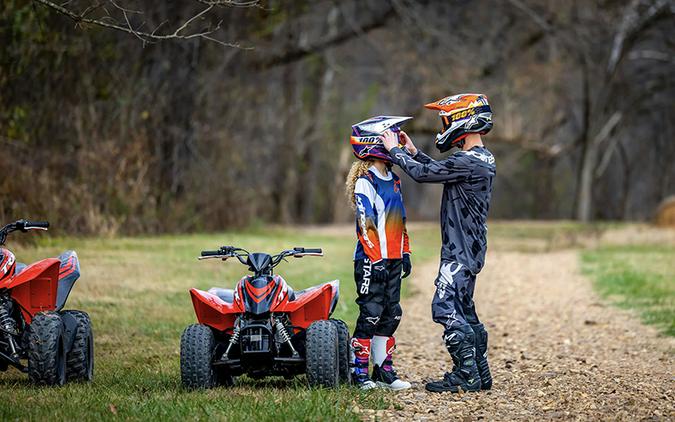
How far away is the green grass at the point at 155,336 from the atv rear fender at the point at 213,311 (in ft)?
1.60

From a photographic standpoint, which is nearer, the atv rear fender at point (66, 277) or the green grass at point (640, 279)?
the atv rear fender at point (66, 277)

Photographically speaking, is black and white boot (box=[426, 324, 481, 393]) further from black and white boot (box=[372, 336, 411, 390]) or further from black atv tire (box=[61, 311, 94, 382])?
black atv tire (box=[61, 311, 94, 382])

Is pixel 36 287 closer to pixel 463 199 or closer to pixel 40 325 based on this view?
pixel 40 325

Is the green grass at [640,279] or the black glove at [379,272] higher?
the black glove at [379,272]

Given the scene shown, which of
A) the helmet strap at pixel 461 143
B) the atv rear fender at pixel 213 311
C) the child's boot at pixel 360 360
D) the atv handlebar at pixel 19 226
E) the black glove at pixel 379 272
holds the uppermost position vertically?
the helmet strap at pixel 461 143

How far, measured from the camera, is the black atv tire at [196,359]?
791 cm

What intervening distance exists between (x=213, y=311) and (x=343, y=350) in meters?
1.01

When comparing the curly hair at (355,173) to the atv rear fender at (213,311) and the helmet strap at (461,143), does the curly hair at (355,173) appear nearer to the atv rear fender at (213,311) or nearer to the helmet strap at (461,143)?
the helmet strap at (461,143)

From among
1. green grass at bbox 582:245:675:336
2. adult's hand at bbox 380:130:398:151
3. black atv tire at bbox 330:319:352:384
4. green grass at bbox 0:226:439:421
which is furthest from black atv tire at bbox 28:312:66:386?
green grass at bbox 582:245:675:336

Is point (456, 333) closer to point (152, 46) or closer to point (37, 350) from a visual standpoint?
point (37, 350)

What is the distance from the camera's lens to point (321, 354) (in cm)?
789

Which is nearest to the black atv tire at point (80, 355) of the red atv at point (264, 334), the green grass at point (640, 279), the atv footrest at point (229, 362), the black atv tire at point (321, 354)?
the red atv at point (264, 334)

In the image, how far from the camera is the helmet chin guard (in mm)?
8617

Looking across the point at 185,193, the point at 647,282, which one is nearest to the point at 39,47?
the point at 185,193
